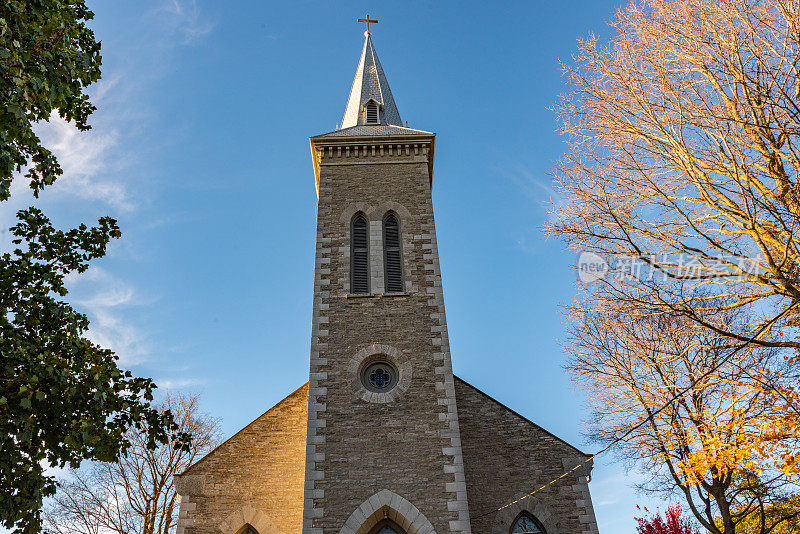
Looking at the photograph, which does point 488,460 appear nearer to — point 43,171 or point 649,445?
point 649,445

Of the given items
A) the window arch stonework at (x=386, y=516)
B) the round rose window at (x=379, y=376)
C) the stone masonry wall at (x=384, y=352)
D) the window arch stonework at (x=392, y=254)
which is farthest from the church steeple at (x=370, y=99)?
the window arch stonework at (x=386, y=516)

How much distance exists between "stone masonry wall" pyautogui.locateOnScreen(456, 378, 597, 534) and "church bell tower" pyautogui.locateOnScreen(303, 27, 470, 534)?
2043 mm

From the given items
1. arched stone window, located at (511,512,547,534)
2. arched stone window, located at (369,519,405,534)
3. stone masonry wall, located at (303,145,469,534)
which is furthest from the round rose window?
arched stone window, located at (511,512,547,534)

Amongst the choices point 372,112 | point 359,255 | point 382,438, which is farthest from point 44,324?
point 372,112

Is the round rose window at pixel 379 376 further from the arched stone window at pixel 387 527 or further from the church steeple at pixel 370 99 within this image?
the church steeple at pixel 370 99

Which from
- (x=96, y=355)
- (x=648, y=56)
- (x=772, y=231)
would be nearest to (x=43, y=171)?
(x=96, y=355)

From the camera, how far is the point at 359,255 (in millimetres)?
17484

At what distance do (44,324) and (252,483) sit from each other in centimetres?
909

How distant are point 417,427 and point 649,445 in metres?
6.57

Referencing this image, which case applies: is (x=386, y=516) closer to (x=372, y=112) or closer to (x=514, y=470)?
(x=514, y=470)

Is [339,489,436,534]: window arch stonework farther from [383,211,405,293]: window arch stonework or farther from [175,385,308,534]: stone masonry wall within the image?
[383,211,405,293]: window arch stonework

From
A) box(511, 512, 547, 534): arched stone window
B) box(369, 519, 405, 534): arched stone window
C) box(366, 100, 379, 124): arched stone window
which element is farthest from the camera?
box(366, 100, 379, 124): arched stone window

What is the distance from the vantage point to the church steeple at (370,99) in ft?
74.6

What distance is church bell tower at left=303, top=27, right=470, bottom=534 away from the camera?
13.1 meters
